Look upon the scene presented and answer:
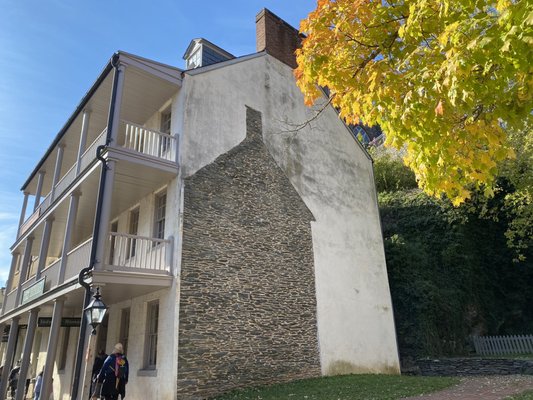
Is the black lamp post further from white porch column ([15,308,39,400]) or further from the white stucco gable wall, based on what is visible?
white porch column ([15,308,39,400])

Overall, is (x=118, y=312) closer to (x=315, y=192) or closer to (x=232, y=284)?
(x=232, y=284)

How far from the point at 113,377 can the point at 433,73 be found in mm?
9252

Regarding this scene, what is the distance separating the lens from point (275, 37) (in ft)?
58.6

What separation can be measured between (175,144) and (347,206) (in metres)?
7.82

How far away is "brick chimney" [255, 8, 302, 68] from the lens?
57.5 ft

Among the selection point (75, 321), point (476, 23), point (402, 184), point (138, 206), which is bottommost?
point (75, 321)

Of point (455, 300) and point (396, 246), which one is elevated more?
point (396, 246)

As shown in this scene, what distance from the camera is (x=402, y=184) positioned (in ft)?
84.9

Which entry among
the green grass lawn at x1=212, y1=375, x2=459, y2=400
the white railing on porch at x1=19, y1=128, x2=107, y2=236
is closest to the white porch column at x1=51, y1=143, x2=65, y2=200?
the white railing on porch at x1=19, y1=128, x2=107, y2=236

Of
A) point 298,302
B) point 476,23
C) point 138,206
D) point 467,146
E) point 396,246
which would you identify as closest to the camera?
point 476,23

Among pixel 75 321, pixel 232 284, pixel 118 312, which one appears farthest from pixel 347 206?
pixel 75 321

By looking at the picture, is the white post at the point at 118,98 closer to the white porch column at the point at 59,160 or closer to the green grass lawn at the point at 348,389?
the white porch column at the point at 59,160

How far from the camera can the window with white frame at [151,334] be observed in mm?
12391

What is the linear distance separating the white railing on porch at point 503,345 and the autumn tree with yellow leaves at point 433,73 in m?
13.3
